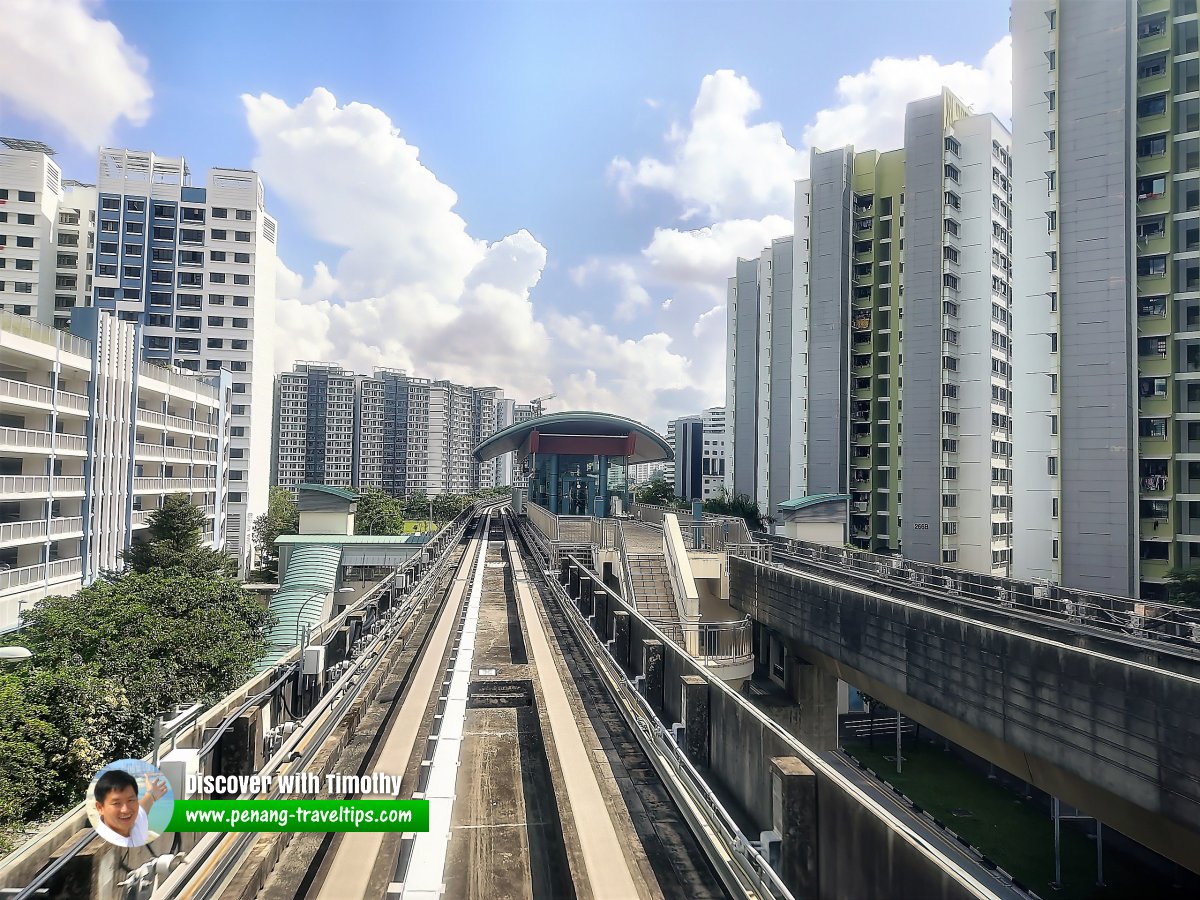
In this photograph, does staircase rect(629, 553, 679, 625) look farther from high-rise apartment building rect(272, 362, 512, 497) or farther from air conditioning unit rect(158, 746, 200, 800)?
high-rise apartment building rect(272, 362, 512, 497)

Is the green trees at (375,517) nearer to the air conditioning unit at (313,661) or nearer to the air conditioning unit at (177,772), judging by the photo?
the air conditioning unit at (313,661)

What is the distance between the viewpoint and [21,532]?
84.0 feet

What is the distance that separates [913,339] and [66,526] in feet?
171

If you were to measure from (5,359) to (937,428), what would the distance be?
52.6 meters

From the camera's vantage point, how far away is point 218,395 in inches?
1877

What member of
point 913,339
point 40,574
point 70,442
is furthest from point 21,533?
point 913,339

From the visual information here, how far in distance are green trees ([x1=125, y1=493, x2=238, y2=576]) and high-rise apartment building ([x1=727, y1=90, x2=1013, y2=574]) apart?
42.1 meters

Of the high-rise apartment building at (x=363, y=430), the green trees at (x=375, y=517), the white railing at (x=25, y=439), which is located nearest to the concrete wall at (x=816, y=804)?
the white railing at (x=25, y=439)

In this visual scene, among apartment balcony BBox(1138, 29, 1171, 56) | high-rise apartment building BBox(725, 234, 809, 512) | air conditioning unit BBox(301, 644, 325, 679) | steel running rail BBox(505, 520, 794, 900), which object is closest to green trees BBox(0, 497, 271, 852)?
air conditioning unit BBox(301, 644, 325, 679)

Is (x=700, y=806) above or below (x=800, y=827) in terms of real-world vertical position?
below

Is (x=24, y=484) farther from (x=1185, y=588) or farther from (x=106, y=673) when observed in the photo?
(x=1185, y=588)

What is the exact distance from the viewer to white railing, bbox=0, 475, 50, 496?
Result: 25031 mm

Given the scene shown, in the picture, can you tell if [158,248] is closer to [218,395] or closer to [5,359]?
[218,395]

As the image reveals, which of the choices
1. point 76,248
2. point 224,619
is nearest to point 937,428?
point 224,619
